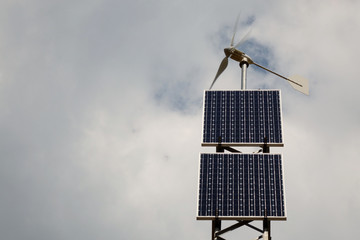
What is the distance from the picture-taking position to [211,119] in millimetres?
96938

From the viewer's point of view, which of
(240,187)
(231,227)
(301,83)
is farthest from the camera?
(301,83)

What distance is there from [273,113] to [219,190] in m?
17.2

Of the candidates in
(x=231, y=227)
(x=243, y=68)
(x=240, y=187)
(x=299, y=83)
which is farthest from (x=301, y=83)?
(x=231, y=227)

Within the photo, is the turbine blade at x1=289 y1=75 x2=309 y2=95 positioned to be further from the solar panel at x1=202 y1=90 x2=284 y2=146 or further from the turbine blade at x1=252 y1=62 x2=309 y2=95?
the solar panel at x1=202 y1=90 x2=284 y2=146

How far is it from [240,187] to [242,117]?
1340 cm

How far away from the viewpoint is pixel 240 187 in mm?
88312

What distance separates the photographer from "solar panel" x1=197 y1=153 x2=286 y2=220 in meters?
85.6

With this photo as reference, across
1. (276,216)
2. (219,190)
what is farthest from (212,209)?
(276,216)

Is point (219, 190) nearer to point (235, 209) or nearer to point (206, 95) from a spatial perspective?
point (235, 209)

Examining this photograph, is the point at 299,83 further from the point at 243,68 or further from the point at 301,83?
the point at 243,68

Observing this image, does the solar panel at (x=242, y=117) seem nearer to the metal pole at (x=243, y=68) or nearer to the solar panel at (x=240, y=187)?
the solar panel at (x=240, y=187)

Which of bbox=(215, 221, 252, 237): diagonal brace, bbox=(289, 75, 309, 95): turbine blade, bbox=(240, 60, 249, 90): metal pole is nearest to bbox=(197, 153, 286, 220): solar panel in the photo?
bbox=(215, 221, 252, 237): diagonal brace

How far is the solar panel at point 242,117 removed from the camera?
9394 cm

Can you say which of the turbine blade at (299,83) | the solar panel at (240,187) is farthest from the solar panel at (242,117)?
the turbine blade at (299,83)
